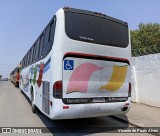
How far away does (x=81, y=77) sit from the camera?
724cm

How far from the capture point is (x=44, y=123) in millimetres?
9242

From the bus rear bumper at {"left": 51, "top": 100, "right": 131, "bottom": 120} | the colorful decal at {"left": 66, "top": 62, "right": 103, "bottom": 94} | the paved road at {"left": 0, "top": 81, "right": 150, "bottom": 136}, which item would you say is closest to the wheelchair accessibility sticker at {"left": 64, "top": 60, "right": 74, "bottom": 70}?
the colorful decal at {"left": 66, "top": 62, "right": 103, "bottom": 94}

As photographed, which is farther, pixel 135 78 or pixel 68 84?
pixel 135 78

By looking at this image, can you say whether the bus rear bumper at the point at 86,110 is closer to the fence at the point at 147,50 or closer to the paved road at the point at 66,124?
the paved road at the point at 66,124

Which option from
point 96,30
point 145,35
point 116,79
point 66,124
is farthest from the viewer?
point 145,35

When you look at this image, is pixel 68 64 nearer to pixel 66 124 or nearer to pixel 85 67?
pixel 85 67

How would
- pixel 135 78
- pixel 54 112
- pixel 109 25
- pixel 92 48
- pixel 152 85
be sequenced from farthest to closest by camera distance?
pixel 135 78 < pixel 152 85 < pixel 109 25 < pixel 92 48 < pixel 54 112

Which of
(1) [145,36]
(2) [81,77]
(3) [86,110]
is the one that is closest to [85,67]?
(2) [81,77]

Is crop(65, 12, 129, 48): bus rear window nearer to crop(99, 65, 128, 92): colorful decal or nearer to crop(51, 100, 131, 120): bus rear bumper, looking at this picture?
crop(99, 65, 128, 92): colorful decal

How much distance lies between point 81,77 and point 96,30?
149cm

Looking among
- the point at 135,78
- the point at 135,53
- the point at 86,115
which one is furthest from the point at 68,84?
the point at 135,53

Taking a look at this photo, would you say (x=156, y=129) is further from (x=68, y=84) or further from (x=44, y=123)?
(x=44, y=123)

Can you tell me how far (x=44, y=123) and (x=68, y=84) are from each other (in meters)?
2.83

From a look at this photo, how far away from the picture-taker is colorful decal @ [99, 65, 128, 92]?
25.5 ft
